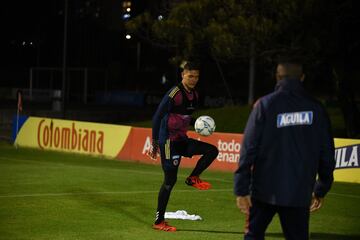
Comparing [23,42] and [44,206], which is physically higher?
[23,42]

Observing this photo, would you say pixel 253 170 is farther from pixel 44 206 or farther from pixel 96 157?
pixel 96 157

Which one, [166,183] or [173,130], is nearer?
[166,183]

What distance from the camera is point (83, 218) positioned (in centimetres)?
1130

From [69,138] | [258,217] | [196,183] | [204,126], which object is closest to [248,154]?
[258,217]

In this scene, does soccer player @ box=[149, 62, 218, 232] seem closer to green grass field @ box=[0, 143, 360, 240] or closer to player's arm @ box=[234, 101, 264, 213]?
green grass field @ box=[0, 143, 360, 240]

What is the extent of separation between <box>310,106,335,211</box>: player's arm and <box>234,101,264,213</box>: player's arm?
0.57 meters

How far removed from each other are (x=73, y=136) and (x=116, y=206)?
1263 centimetres

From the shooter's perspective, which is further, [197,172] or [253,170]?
[197,172]

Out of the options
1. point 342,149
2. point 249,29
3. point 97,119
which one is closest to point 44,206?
point 342,149

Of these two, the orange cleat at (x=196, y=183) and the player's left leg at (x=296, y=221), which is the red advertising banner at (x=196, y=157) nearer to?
the orange cleat at (x=196, y=183)

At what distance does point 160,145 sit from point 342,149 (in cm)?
853

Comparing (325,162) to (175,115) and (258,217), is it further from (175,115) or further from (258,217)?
(175,115)

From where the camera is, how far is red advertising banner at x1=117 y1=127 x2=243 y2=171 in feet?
66.5

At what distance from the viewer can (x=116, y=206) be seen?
12.6 meters
